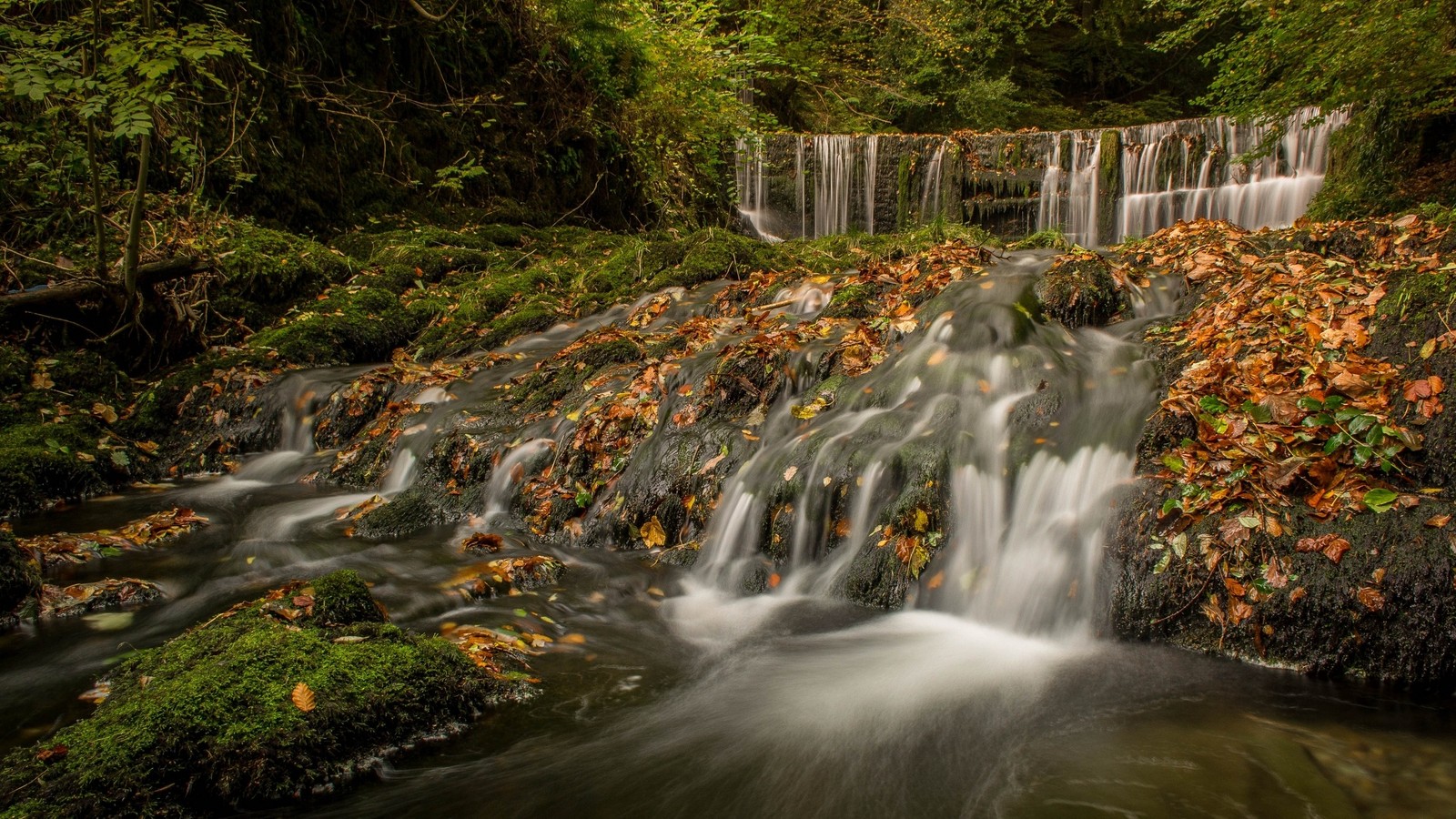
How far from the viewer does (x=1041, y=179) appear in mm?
14773

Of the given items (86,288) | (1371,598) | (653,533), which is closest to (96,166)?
(86,288)

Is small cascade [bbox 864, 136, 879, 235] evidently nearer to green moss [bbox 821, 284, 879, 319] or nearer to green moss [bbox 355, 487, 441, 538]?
→ green moss [bbox 821, 284, 879, 319]

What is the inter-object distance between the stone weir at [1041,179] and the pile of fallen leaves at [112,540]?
11477 millimetres

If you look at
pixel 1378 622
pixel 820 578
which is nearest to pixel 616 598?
pixel 820 578

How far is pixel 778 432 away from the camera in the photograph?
5.46m

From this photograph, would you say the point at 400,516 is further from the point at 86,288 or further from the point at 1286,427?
the point at 1286,427

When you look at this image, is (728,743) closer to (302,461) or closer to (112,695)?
(112,695)

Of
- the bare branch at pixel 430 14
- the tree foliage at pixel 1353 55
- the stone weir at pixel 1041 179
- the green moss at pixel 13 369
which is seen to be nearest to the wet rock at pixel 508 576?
the green moss at pixel 13 369

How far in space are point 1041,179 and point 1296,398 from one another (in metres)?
12.2

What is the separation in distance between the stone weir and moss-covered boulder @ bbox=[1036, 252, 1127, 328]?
21.2ft

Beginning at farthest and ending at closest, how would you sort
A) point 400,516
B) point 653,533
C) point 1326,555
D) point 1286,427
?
1. point 400,516
2. point 653,533
3. point 1286,427
4. point 1326,555

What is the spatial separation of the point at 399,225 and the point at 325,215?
0.98 meters

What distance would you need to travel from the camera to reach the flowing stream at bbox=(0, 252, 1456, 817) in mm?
2668

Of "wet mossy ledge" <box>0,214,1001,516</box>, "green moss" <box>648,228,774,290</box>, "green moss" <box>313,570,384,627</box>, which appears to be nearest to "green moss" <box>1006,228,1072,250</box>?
"wet mossy ledge" <box>0,214,1001,516</box>
